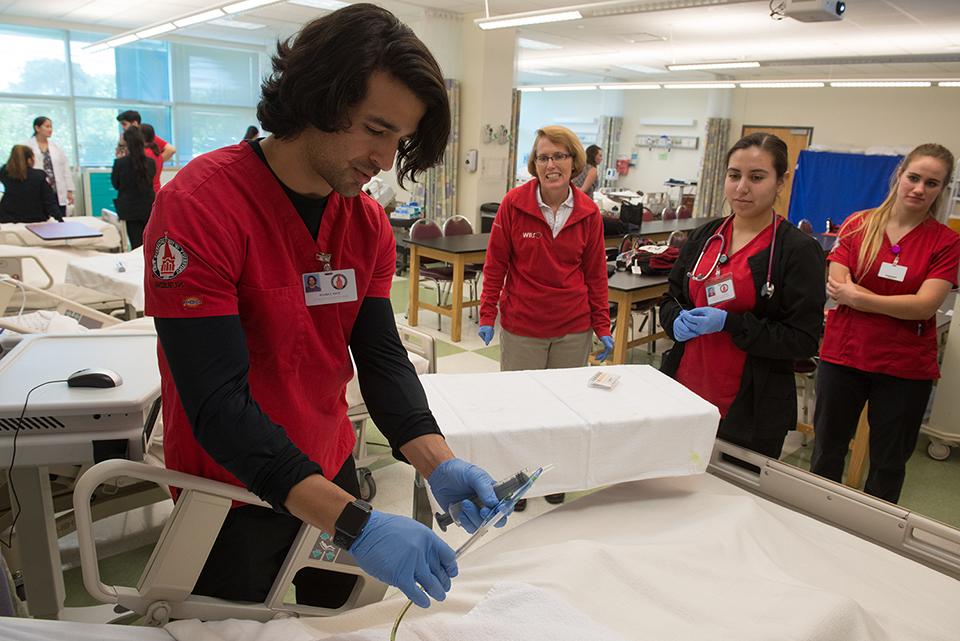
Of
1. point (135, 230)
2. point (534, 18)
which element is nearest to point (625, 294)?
point (534, 18)

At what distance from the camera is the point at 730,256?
200cm

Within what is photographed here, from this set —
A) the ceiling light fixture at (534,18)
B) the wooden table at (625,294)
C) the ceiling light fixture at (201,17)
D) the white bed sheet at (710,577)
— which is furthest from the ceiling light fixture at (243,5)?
the white bed sheet at (710,577)

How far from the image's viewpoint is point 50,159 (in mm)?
7266

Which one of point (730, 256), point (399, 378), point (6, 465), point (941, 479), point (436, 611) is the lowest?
point (941, 479)

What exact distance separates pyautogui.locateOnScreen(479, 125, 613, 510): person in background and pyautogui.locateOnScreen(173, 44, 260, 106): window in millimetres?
8928

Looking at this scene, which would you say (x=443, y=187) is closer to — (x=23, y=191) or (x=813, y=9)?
(x=23, y=191)

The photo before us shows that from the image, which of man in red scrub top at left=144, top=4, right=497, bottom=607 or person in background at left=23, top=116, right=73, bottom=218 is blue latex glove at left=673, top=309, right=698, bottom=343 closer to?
man in red scrub top at left=144, top=4, right=497, bottom=607

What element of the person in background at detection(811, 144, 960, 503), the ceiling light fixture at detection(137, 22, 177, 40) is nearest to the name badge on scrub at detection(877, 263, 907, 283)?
the person in background at detection(811, 144, 960, 503)

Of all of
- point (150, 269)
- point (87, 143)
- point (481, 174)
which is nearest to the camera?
point (150, 269)

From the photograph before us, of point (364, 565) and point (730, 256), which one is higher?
point (730, 256)

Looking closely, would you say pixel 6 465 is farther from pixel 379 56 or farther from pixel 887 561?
pixel 887 561

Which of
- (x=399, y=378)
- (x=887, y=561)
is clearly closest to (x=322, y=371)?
(x=399, y=378)

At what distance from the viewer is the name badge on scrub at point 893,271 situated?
2.29 meters

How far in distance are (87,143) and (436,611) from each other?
34.8ft
